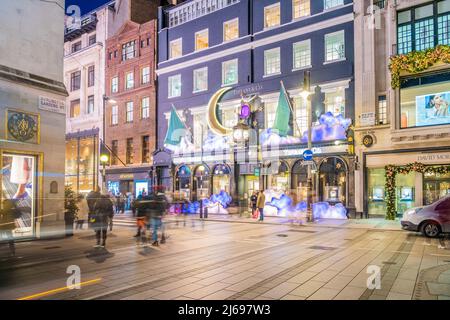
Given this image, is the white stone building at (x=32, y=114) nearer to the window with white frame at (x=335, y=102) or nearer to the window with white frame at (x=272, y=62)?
the window with white frame at (x=272, y=62)

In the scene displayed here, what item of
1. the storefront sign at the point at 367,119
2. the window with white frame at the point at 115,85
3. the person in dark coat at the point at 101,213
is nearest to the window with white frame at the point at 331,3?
the storefront sign at the point at 367,119

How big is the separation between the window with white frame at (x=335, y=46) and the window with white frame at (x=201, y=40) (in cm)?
1071

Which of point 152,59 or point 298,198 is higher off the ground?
point 152,59

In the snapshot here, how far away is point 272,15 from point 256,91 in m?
5.75

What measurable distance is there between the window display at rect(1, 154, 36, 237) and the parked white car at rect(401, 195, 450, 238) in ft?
49.4

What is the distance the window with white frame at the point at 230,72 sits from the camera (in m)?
28.7

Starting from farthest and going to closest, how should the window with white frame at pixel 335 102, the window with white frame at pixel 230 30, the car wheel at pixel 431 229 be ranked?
the window with white frame at pixel 230 30
the window with white frame at pixel 335 102
the car wheel at pixel 431 229

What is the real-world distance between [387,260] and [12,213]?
35.8 feet

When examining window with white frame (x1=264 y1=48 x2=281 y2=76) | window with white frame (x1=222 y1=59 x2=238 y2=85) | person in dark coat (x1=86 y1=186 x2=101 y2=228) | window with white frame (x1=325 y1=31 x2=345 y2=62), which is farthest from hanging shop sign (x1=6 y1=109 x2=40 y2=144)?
window with white frame (x1=325 y1=31 x2=345 y2=62)

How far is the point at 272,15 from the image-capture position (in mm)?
27281

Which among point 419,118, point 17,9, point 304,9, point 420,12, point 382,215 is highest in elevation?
point 304,9

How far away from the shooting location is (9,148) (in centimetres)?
1366
